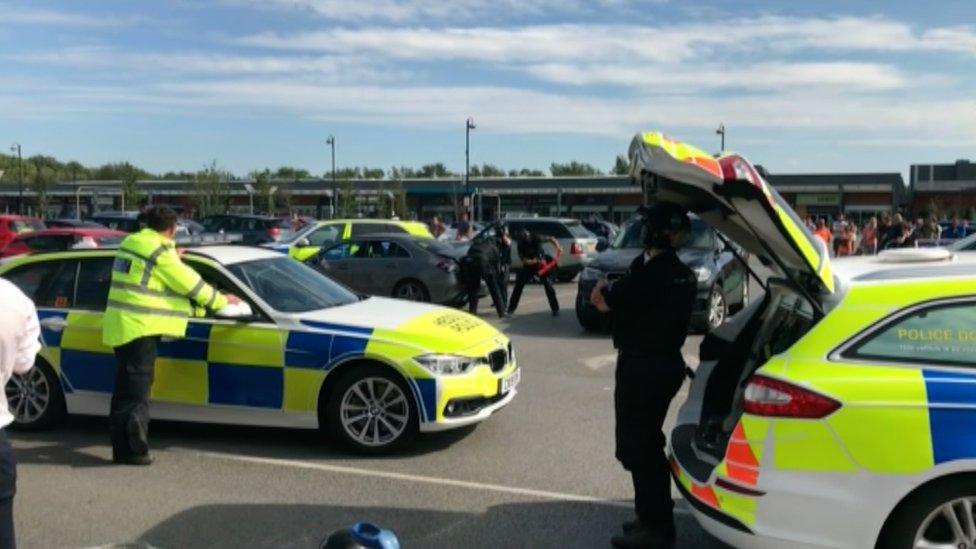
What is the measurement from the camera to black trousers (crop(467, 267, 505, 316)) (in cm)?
1448

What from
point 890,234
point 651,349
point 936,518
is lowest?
point 936,518

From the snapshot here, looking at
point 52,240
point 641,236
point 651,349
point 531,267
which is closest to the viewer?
point 651,349

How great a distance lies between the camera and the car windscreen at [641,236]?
42.3ft

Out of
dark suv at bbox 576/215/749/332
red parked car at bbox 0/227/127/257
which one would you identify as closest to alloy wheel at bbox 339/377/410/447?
dark suv at bbox 576/215/749/332

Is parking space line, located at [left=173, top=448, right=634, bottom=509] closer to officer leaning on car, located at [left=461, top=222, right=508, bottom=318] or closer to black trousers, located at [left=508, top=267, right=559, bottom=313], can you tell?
officer leaning on car, located at [left=461, top=222, right=508, bottom=318]

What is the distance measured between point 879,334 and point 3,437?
137 inches

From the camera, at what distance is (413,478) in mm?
5738

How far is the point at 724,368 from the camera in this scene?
4812 mm

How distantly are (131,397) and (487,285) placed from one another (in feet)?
29.9

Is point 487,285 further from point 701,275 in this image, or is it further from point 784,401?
point 784,401

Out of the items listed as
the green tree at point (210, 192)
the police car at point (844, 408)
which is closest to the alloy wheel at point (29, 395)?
the police car at point (844, 408)

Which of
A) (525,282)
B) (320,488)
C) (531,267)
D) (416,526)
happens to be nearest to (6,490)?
(416,526)

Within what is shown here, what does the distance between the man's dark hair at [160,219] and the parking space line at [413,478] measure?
66.6 inches

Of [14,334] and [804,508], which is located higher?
[14,334]
